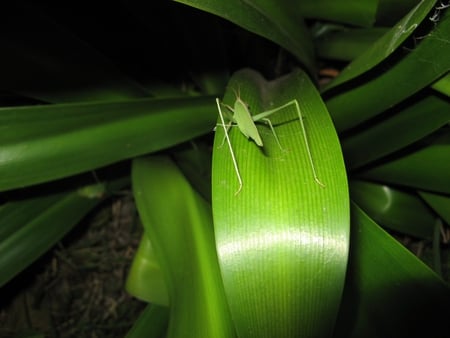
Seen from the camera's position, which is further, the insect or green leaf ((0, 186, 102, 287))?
green leaf ((0, 186, 102, 287))

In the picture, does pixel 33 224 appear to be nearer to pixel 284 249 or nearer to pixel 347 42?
pixel 284 249

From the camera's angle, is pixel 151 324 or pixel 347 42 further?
pixel 347 42

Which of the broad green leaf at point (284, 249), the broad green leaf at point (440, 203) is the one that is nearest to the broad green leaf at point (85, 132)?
the broad green leaf at point (284, 249)

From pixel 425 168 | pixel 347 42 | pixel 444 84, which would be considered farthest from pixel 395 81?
pixel 347 42

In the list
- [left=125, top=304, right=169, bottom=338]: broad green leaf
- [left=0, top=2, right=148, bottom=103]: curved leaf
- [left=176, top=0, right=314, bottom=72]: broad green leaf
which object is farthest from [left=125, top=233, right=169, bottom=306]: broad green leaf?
[left=176, top=0, right=314, bottom=72]: broad green leaf

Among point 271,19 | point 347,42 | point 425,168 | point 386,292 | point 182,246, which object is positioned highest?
point 347,42

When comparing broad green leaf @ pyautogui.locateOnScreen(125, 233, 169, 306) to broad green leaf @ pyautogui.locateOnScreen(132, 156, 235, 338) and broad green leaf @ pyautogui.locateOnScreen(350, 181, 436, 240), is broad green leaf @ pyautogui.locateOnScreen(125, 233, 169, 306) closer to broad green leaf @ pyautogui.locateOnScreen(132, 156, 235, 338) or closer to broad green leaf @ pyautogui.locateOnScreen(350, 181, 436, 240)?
broad green leaf @ pyautogui.locateOnScreen(132, 156, 235, 338)
